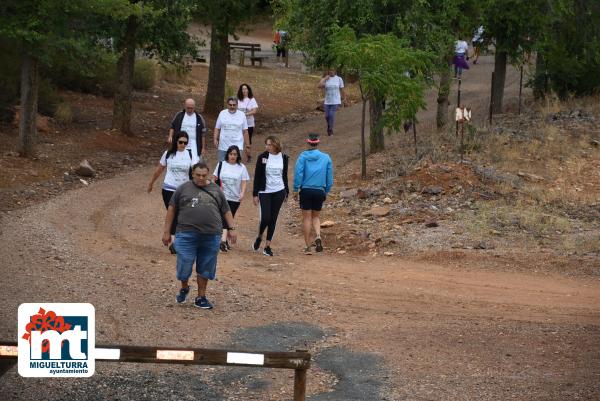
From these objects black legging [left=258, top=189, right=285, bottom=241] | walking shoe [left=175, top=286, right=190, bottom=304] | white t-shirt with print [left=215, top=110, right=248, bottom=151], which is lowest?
walking shoe [left=175, top=286, right=190, bottom=304]

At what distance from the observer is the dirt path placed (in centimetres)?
1084

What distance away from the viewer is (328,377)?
11195 mm

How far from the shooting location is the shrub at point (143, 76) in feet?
115

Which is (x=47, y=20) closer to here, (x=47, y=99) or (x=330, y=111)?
(x=47, y=99)

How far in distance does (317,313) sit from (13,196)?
8554 mm

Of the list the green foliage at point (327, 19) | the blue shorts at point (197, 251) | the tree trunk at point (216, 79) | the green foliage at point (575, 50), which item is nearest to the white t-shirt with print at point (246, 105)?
the green foliage at point (327, 19)

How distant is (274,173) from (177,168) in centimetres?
140

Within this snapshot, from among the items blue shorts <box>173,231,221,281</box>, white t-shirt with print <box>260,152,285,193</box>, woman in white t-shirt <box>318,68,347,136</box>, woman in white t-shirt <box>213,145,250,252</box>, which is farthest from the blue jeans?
blue shorts <box>173,231,221,281</box>

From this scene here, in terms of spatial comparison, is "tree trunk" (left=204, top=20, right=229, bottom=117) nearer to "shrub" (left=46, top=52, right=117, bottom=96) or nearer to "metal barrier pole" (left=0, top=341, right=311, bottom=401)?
"shrub" (left=46, top=52, right=117, bottom=96)

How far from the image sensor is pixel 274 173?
53.0 ft

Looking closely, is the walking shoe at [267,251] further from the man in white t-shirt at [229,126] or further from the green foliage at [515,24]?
the green foliage at [515,24]

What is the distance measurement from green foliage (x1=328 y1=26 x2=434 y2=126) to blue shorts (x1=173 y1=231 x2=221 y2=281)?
369 inches

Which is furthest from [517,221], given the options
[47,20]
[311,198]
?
[47,20]

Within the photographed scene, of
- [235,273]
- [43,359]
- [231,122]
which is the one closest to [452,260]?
[235,273]
